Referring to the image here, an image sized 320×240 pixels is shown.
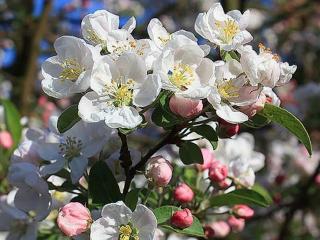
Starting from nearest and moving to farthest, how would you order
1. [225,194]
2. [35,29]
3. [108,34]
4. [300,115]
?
[108,34]
[225,194]
[300,115]
[35,29]

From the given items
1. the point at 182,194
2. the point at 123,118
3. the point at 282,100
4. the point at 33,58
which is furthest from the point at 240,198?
the point at 282,100

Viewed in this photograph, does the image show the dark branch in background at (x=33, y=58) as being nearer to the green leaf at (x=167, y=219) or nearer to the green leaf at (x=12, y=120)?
the green leaf at (x=12, y=120)

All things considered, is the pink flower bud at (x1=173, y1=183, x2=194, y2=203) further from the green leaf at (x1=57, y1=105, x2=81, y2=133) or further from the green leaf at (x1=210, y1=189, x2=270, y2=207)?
the green leaf at (x1=57, y1=105, x2=81, y2=133)

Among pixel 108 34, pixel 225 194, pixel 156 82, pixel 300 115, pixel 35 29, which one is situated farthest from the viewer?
pixel 35 29

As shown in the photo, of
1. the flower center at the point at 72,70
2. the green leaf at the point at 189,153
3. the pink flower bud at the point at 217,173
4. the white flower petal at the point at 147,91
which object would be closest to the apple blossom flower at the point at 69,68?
the flower center at the point at 72,70

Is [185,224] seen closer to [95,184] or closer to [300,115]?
[95,184]

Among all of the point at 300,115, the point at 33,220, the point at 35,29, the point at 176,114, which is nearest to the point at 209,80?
the point at 176,114

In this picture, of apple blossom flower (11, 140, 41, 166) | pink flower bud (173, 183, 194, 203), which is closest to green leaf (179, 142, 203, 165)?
pink flower bud (173, 183, 194, 203)

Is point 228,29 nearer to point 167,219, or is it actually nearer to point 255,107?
point 255,107
